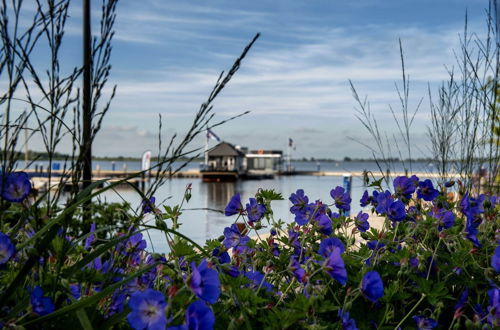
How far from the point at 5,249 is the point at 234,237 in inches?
32.3

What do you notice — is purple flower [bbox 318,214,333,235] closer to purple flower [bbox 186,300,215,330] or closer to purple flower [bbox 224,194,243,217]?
purple flower [bbox 224,194,243,217]

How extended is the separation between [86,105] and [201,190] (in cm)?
4204

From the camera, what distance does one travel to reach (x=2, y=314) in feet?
3.99

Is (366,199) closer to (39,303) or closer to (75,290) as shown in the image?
(75,290)

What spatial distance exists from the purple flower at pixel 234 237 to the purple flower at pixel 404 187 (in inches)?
23.2

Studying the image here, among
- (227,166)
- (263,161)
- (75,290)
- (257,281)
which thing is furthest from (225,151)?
(75,290)

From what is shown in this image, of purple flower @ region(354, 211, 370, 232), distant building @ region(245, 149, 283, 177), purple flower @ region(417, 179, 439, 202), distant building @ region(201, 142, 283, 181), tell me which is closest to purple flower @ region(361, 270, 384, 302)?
purple flower @ region(354, 211, 370, 232)

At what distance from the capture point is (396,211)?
1885mm

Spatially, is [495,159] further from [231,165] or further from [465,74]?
[231,165]

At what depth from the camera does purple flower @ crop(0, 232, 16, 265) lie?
1.26 meters

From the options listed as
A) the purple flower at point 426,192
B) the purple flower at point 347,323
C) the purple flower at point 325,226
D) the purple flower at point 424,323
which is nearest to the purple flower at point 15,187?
the purple flower at point 347,323

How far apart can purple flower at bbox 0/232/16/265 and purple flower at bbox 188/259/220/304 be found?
0.46m

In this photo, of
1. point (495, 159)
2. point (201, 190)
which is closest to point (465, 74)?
point (495, 159)

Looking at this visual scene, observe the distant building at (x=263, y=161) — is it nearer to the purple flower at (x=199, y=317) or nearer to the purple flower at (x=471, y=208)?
the purple flower at (x=471, y=208)
